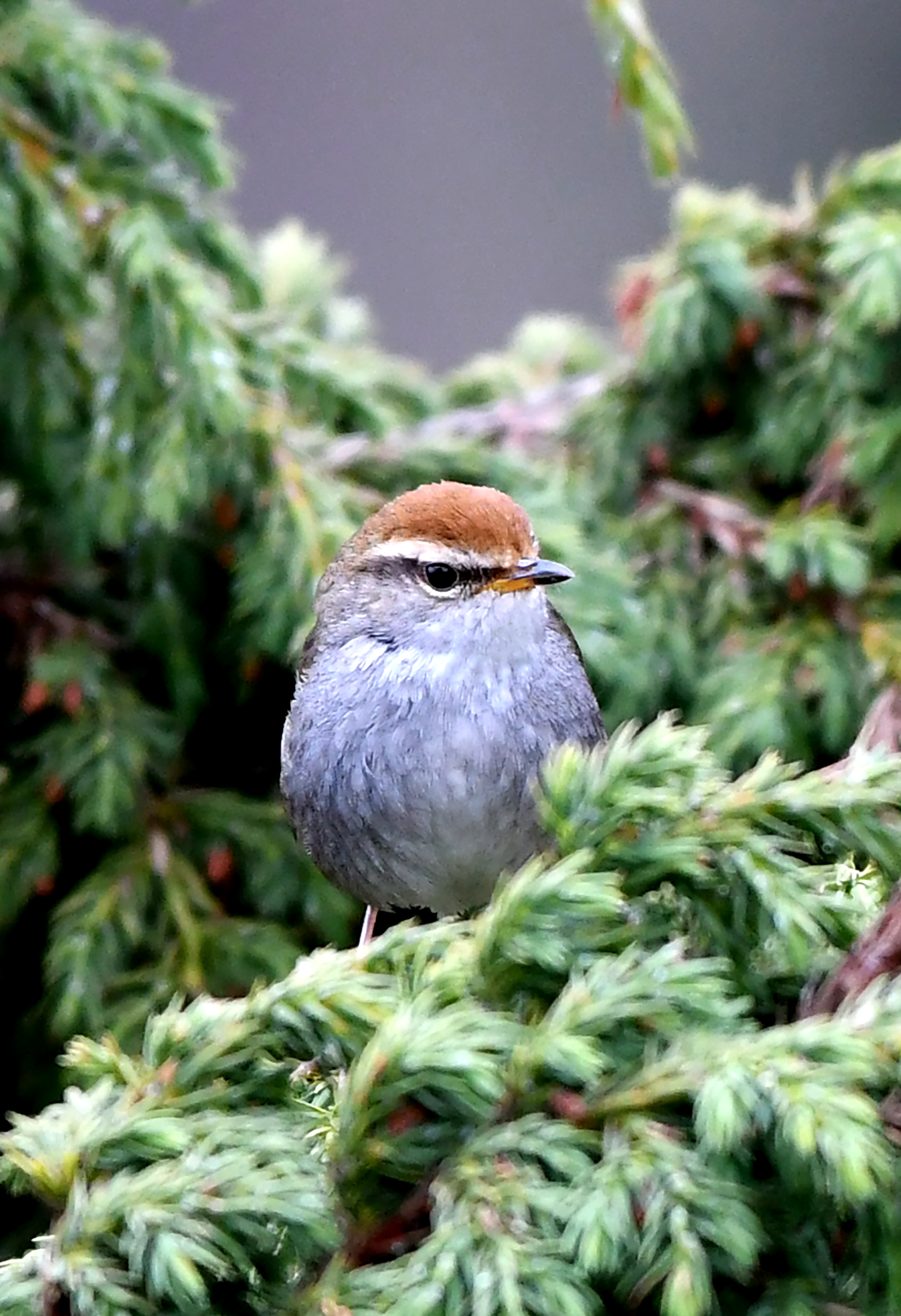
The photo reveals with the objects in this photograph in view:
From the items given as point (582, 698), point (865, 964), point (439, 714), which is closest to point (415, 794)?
point (439, 714)

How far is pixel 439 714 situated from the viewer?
2.12m

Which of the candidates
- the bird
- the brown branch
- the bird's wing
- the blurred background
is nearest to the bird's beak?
the bird

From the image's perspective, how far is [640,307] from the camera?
2.82 meters

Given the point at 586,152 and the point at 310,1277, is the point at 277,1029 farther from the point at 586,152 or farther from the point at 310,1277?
the point at 586,152

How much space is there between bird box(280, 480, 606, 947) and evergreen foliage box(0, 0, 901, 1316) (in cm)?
11

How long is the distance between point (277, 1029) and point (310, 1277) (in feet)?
0.58

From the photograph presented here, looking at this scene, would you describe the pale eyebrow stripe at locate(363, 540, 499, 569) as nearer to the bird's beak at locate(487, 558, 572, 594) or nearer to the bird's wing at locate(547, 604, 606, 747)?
the bird's beak at locate(487, 558, 572, 594)

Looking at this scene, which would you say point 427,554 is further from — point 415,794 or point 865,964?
point 865,964

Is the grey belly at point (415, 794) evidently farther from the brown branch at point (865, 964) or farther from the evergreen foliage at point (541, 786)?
the brown branch at point (865, 964)

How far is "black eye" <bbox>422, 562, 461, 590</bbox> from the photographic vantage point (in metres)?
2.19

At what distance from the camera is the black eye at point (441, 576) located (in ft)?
7.18

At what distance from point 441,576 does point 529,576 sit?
16cm

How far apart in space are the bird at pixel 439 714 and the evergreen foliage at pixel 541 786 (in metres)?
0.11

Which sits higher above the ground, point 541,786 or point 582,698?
point 582,698
